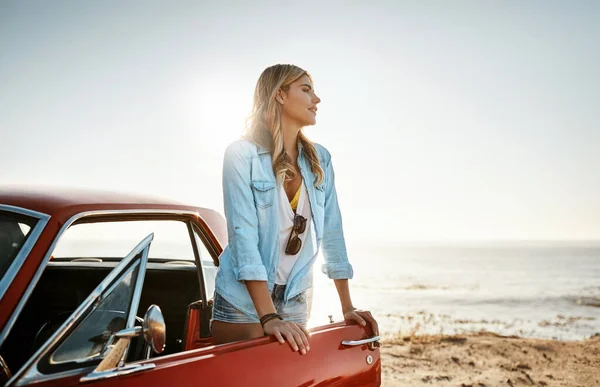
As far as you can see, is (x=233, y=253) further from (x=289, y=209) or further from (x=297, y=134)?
(x=297, y=134)

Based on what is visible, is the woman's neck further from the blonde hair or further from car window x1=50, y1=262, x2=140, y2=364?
car window x1=50, y1=262, x2=140, y2=364

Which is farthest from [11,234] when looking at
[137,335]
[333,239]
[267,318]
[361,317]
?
[361,317]

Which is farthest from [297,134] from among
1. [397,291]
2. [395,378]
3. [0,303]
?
[397,291]

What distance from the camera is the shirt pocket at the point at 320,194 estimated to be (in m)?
2.60

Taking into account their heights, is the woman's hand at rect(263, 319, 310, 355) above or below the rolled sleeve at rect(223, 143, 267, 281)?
below

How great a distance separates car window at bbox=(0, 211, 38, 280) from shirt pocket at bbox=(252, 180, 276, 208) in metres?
0.85

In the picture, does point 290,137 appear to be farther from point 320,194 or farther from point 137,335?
point 137,335

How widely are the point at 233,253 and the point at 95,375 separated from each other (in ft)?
2.67

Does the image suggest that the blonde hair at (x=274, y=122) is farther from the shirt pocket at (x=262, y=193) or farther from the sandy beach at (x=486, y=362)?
the sandy beach at (x=486, y=362)

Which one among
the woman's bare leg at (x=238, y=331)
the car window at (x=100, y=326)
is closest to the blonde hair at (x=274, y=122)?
the woman's bare leg at (x=238, y=331)


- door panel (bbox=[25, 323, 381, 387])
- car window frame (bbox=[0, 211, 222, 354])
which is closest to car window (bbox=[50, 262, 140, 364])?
door panel (bbox=[25, 323, 381, 387])

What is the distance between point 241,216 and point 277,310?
1.46 feet

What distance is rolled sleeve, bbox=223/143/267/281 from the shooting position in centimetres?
222

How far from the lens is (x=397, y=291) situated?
100.0 feet
